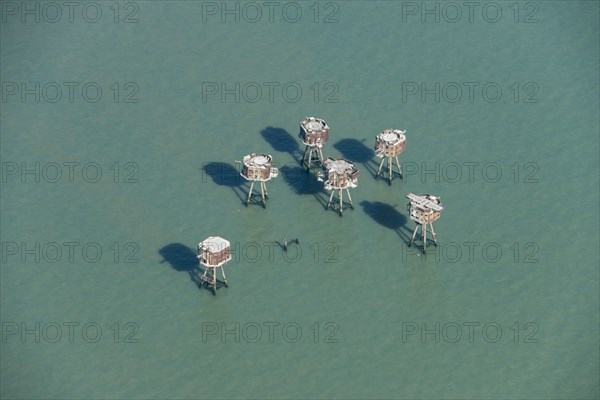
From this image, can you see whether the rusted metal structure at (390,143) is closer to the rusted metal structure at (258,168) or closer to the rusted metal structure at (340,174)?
the rusted metal structure at (340,174)

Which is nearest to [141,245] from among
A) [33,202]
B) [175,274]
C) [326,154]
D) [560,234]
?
[175,274]

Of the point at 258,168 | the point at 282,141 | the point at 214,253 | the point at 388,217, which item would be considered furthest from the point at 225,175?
the point at 214,253

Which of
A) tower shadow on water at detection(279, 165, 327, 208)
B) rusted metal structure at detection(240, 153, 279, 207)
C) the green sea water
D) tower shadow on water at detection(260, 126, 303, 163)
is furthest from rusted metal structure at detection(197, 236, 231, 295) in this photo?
tower shadow on water at detection(260, 126, 303, 163)

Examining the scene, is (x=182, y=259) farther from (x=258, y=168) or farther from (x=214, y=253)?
(x=258, y=168)

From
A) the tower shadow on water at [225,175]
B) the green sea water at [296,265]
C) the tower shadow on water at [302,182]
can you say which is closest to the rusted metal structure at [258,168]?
the green sea water at [296,265]

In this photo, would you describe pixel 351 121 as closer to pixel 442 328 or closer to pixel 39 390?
pixel 442 328
